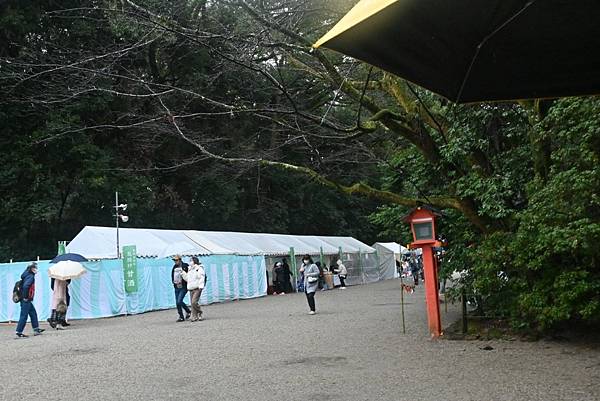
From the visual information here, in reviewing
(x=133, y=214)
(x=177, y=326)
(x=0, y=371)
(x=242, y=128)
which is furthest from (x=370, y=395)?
(x=133, y=214)

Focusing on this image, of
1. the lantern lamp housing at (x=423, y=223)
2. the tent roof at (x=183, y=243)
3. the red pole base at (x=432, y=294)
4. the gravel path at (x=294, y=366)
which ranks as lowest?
the gravel path at (x=294, y=366)

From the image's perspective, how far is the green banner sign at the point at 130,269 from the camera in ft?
63.2

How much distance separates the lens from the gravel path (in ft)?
22.1

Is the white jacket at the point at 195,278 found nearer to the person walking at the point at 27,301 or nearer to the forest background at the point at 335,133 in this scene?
the forest background at the point at 335,133

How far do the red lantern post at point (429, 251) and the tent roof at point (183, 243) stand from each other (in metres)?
12.6

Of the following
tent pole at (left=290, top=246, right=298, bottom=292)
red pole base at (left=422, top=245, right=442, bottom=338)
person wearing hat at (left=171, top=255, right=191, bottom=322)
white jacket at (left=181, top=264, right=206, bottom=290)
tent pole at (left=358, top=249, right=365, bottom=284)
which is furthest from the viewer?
tent pole at (left=358, top=249, right=365, bottom=284)

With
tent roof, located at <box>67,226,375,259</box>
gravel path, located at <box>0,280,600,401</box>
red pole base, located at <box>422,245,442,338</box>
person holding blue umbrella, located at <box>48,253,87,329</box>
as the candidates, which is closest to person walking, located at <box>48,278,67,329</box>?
person holding blue umbrella, located at <box>48,253,87,329</box>

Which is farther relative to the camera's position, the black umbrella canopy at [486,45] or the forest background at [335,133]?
the forest background at [335,133]

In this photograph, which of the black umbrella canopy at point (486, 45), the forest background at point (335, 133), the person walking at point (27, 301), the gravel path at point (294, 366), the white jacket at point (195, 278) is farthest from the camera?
the white jacket at point (195, 278)

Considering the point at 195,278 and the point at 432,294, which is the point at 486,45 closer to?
the point at 432,294

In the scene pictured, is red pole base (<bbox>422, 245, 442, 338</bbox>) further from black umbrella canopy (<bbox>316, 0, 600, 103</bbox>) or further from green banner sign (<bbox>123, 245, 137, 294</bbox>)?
green banner sign (<bbox>123, 245, 137, 294</bbox>)

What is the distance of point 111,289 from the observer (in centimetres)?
1891

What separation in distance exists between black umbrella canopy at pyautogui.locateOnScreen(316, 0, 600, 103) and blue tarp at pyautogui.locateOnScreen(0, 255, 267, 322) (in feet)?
52.3

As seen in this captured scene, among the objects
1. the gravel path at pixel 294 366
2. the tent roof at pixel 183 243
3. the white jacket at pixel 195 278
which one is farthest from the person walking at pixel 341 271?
the gravel path at pixel 294 366
